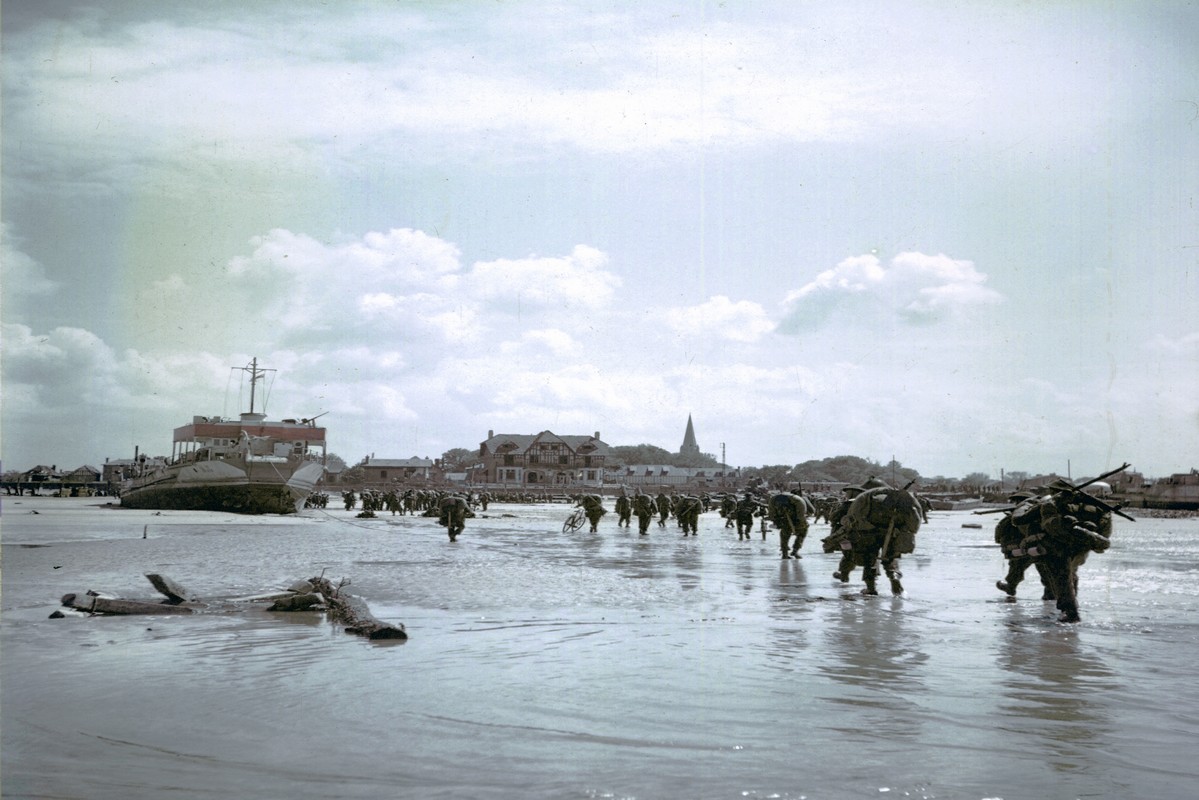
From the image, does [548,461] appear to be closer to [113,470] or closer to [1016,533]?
[113,470]

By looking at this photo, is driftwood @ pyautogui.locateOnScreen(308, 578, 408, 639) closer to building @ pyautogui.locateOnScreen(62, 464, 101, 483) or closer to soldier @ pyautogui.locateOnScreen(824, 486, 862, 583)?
soldier @ pyautogui.locateOnScreen(824, 486, 862, 583)

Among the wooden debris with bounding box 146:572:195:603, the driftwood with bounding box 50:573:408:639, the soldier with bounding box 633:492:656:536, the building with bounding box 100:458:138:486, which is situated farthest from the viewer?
the building with bounding box 100:458:138:486

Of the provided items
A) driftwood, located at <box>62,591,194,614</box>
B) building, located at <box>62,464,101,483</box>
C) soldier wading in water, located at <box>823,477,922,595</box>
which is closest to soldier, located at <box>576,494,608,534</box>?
soldier wading in water, located at <box>823,477,922,595</box>

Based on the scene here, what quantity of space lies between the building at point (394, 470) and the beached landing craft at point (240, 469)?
67.8 meters

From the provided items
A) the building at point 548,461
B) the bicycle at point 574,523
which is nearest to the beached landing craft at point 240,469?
the bicycle at point 574,523

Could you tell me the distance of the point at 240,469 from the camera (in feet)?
176

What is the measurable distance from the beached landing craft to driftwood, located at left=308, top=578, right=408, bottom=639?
44608 mm

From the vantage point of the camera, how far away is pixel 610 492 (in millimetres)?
120062

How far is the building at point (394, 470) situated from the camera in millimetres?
133250

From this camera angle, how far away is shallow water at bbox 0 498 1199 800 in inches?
179

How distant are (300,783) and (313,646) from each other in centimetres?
399

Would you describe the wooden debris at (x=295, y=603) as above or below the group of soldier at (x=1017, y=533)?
below

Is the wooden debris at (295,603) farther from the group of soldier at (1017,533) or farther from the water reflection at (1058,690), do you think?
the group of soldier at (1017,533)

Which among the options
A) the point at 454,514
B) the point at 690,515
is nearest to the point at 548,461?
the point at 690,515
